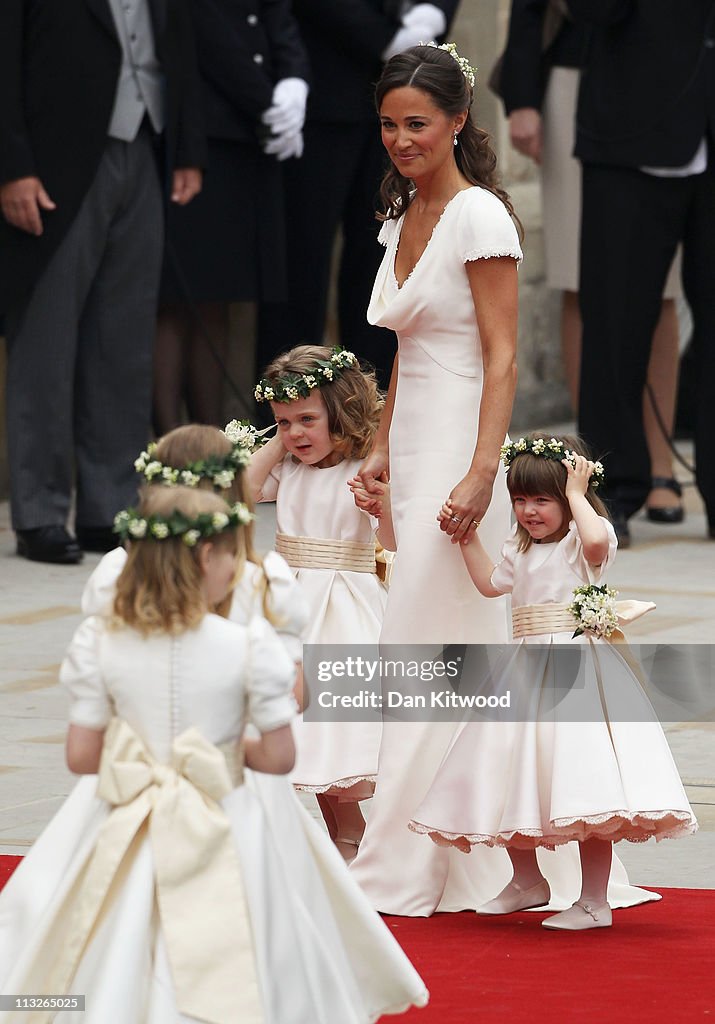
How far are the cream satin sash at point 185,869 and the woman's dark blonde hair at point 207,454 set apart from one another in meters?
0.26

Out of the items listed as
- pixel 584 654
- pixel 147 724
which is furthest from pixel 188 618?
Answer: pixel 584 654

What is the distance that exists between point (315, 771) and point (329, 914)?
121cm

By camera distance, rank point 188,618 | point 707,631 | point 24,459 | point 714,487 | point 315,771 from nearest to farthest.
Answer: point 188,618, point 315,771, point 707,631, point 24,459, point 714,487

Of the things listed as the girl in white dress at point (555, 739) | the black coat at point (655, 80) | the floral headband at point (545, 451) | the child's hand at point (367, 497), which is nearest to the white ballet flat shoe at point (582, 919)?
the girl in white dress at point (555, 739)

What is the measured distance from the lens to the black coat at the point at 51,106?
6910 mm

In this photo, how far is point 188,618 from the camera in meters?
2.89

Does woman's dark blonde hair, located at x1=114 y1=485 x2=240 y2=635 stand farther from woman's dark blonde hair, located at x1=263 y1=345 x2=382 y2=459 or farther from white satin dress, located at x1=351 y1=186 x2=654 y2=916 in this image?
woman's dark blonde hair, located at x1=263 y1=345 x2=382 y2=459

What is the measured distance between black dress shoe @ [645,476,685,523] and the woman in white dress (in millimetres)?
4140

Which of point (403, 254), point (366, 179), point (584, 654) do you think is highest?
point (366, 179)

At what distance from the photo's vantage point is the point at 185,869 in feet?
9.45

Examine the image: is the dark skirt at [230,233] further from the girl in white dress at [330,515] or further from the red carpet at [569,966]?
the red carpet at [569,966]

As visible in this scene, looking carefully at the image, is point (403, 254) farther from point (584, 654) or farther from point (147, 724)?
point (147, 724)

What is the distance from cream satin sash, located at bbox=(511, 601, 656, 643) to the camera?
3.90m

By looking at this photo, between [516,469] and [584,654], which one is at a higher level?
[516,469]
